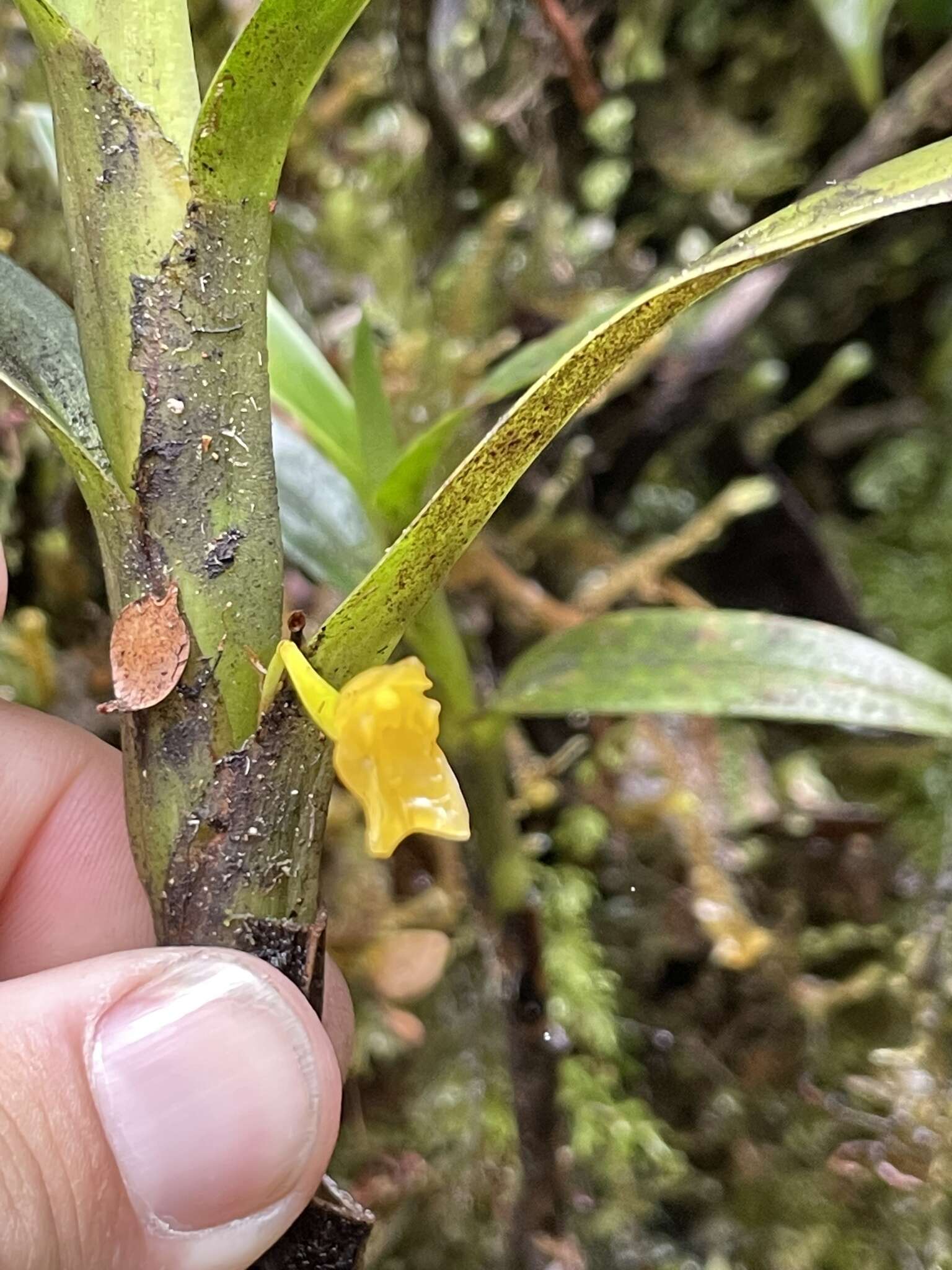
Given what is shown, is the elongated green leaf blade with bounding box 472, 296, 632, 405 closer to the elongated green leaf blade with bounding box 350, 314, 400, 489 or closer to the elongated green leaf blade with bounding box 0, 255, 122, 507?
the elongated green leaf blade with bounding box 350, 314, 400, 489

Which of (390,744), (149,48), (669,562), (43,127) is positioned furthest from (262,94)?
(669,562)

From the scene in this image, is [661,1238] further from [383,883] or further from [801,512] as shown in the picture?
[801,512]

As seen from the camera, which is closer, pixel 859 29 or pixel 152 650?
pixel 152 650

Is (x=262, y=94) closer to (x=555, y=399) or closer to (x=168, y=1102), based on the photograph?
(x=555, y=399)

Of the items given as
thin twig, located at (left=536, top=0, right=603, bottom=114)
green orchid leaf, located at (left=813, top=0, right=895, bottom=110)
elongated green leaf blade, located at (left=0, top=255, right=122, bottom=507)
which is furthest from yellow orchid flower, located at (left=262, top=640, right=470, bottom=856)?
thin twig, located at (left=536, top=0, right=603, bottom=114)

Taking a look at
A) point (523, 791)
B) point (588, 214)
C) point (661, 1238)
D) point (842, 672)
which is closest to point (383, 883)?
point (523, 791)
